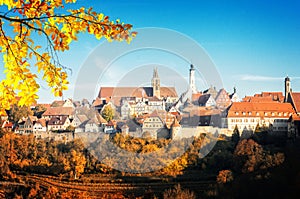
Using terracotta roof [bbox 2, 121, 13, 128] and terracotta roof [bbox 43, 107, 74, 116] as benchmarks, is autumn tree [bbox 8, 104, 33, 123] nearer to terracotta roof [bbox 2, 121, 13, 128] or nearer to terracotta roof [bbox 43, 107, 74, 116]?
terracotta roof [bbox 2, 121, 13, 128]

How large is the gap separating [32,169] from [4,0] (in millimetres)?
20359

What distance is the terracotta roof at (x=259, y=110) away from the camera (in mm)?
24453

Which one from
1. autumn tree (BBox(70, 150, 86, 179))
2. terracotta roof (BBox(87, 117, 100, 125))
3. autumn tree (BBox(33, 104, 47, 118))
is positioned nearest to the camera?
autumn tree (BBox(70, 150, 86, 179))

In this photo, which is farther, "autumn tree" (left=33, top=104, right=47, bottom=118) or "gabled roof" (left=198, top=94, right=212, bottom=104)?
"gabled roof" (left=198, top=94, right=212, bottom=104)

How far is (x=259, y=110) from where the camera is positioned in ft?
80.6

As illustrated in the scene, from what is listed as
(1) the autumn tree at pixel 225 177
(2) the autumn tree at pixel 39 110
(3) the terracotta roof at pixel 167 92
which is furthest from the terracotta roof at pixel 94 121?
(3) the terracotta roof at pixel 167 92

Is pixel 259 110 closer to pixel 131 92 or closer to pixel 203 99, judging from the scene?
pixel 203 99

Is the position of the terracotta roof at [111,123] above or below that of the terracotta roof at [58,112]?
below

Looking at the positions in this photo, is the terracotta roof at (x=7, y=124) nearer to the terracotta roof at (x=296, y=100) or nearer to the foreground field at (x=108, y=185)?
the foreground field at (x=108, y=185)

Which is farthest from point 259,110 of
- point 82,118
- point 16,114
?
point 16,114

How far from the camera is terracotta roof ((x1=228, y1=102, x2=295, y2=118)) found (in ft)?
80.2

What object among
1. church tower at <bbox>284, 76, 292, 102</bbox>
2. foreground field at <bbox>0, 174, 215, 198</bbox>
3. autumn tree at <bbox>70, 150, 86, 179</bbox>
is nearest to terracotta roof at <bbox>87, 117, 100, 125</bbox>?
autumn tree at <bbox>70, 150, 86, 179</bbox>

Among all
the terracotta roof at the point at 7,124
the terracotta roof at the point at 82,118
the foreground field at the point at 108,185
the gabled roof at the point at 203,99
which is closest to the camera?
the foreground field at the point at 108,185

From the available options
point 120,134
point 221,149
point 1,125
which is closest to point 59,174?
point 120,134
